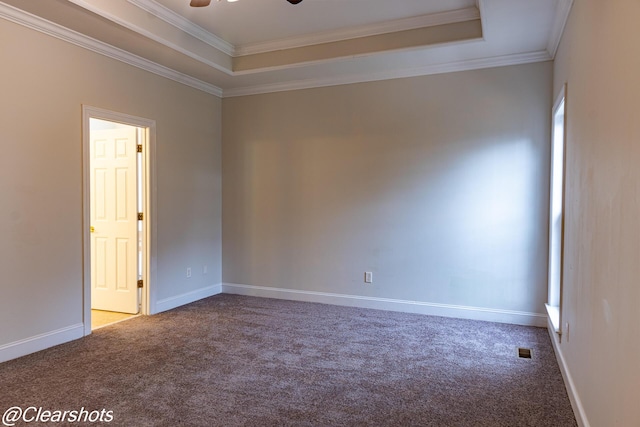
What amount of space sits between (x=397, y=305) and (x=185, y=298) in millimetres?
2543

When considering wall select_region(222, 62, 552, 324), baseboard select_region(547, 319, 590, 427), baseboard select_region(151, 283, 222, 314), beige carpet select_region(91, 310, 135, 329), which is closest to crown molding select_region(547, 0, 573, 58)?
wall select_region(222, 62, 552, 324)

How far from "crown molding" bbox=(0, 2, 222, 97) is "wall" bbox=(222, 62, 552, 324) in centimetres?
83

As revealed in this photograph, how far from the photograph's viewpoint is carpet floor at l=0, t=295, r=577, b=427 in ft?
8.02

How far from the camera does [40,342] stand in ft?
11.1

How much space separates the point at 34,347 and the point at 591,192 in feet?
13.6

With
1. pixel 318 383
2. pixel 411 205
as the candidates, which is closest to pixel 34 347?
pixel 318 383

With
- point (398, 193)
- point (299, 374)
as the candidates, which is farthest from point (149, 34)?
point (299, 374)

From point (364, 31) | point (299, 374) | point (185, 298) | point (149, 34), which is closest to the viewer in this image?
point (299, 374)

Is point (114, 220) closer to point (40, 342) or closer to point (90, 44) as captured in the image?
point (40, 342)

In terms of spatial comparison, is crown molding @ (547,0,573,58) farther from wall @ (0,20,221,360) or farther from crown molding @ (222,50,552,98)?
wall @ (0,20,221,360)

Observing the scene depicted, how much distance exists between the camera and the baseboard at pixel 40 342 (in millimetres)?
3166

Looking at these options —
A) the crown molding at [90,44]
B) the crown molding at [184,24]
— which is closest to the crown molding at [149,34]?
the crown molding at [184,24]

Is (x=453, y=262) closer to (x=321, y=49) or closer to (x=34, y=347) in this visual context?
(x=321, y=49)

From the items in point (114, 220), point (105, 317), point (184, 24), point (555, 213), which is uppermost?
point (184, 24)
